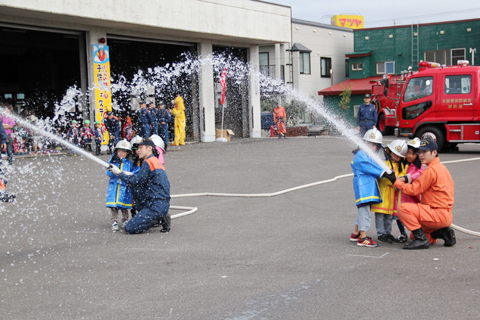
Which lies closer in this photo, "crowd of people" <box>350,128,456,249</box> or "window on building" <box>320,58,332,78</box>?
"crowd of people" <box>350,128,456,249</box>

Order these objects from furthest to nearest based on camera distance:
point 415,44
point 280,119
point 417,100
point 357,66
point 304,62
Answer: point 357,66
point 304,62
point 415,44
point 280,119
point 417,100

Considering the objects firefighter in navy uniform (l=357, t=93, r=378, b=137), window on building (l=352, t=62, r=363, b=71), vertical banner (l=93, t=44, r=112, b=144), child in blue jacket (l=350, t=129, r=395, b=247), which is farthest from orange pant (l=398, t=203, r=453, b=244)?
window on building (l=352, t=62, r=363, b=71)

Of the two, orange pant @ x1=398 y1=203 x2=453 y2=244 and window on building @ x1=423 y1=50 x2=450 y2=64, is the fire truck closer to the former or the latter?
orange pant @ x1=398 y1=203 x2=453 y2=244

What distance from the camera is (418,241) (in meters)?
6.06

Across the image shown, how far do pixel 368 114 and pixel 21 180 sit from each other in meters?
11.7

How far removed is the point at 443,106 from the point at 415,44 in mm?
27285

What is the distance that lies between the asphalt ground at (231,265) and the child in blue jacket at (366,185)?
0.61ft

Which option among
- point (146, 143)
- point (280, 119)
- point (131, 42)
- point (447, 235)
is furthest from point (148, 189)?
point (131, 42)

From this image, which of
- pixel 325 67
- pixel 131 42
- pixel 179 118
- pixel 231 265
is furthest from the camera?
pixel 325 67

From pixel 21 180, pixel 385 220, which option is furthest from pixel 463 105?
pixel 21 180

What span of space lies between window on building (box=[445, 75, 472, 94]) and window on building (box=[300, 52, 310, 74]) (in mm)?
26406

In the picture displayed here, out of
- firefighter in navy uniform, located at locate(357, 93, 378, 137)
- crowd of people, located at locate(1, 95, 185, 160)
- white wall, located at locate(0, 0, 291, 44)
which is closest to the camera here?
white wall, located at locate(0, 0, 291, 44)

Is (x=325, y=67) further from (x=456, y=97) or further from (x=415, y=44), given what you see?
(x=456, y=97)

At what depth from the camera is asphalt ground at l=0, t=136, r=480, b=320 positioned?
4297mm
